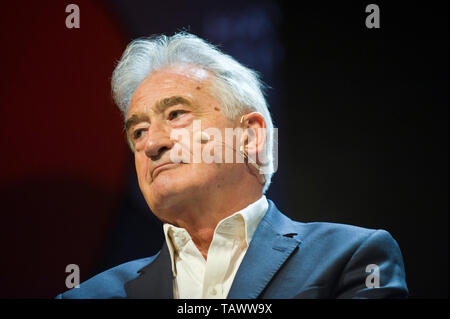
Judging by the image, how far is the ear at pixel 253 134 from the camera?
7.45 ft

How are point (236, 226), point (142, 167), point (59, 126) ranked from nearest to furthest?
point (236, 226), point (142, 167), point (59, 126)

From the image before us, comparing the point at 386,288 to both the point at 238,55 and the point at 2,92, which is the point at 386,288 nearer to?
the point at 238,55

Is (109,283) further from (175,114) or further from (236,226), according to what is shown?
(175,114)

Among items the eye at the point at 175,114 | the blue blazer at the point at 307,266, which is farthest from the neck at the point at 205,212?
the eye at the point at 175,114

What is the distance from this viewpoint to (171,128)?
7.13 ft

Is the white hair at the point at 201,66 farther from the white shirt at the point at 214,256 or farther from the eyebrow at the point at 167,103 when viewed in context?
the white shirt at the point at 214,256

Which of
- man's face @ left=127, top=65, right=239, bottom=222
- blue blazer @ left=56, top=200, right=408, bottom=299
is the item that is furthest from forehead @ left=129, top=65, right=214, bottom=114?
blue blazer @ left=56, top=200, right=408, bottom=299

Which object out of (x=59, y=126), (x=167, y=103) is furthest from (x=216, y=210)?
(x=59, y=126)

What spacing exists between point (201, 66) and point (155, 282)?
97 centimetres

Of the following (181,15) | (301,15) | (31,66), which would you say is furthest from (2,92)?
(301,15)

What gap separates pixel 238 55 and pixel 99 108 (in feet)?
2.47

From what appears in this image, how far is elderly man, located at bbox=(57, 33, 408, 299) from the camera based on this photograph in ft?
6.36

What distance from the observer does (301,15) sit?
2.60 m

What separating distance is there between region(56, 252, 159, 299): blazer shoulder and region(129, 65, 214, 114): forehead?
696mm
